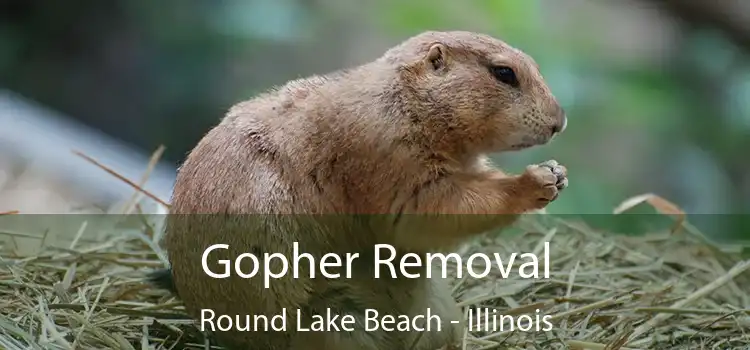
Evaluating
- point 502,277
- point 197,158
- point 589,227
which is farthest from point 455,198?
point 589,227

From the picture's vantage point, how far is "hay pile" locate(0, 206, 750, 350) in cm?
212

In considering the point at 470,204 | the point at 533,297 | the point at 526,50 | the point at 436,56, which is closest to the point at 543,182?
the point at 470,204

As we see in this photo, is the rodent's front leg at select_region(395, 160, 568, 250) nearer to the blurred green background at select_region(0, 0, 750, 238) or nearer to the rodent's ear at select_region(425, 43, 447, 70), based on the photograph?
the rodent's ear at select_region(425, 43, 447, 70)

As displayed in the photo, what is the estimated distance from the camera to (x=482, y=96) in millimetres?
2023

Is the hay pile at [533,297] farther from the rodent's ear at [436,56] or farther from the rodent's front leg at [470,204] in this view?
the rodent's ear at [436,56]


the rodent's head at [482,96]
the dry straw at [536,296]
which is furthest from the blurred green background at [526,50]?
the rodent's head at [482,96]

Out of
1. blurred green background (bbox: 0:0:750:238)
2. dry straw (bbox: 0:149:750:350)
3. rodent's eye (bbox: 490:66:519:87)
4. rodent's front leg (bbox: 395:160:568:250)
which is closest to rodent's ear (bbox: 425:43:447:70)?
rodent's eye (bbox: 490:66:519:87)

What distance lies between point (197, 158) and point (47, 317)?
54cm

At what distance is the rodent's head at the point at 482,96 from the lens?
6.63 feet

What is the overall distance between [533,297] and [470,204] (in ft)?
1.76

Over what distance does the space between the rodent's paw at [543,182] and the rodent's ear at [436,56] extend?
0.32m

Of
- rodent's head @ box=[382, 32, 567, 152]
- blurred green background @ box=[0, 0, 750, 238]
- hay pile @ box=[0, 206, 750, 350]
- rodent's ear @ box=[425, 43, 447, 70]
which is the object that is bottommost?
hay pile @ box=[0, 206, 750, 350]

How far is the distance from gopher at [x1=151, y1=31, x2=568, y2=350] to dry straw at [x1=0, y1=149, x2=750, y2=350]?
0.23 metres

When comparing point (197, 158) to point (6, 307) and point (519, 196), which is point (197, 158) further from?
point (519, 196)
